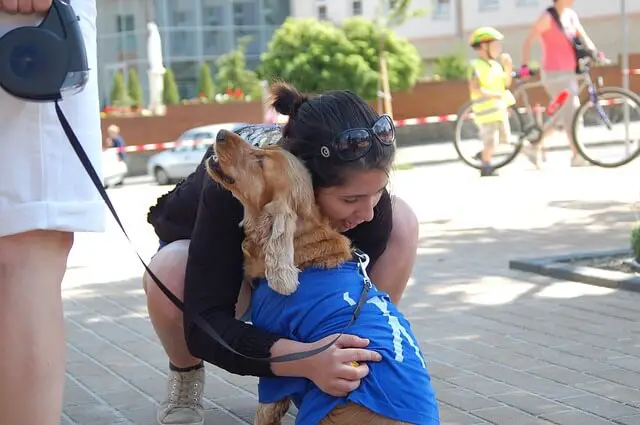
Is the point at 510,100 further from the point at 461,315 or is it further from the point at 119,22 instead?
the point at 119,22

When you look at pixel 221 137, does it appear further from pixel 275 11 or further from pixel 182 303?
pixel 275 11

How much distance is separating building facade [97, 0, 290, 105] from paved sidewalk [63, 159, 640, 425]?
36.8 metres

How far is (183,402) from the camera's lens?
4.12 meters

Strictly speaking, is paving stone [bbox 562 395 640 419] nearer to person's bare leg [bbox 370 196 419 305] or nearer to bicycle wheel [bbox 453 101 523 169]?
person's bare leg [bbox 370 196 419 305]

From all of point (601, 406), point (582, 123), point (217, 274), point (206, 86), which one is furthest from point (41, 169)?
point (206, 86)

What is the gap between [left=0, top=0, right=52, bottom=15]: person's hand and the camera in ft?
9.00

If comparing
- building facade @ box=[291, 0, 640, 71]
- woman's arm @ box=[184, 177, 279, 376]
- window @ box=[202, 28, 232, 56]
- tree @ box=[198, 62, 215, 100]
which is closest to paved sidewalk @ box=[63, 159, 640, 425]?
woman's arm @ box=[184, 177, 279, 376]

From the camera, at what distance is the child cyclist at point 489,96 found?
14.5 meters

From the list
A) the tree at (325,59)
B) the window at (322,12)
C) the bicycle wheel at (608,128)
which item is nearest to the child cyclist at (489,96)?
the bicycle wheel at (608,128)

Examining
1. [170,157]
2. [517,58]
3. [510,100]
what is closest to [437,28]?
[517,58]

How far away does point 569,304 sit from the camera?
20.1 feet

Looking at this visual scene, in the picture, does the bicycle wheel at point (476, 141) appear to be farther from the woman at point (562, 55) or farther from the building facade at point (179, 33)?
the building facade at point (179, 33)

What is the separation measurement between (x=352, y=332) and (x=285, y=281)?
0.23 m

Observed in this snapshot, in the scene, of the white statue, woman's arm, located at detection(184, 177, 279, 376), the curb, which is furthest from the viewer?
the white statue
